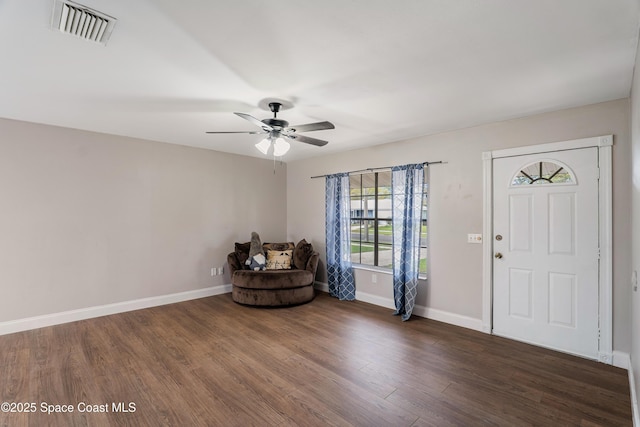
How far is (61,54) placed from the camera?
6.81 ft

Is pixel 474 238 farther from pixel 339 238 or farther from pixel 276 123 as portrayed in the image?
pixel 276 123

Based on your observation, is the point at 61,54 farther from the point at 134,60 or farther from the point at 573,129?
the point at 573,129

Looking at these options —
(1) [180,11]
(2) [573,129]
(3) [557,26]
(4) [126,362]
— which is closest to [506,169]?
(2) [573,129]

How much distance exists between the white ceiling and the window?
5.30ft

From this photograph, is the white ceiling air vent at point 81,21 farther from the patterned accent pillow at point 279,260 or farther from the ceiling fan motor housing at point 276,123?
the patterned accent pillow at point 279,260

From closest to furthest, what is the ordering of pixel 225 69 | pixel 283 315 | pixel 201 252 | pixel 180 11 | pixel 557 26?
pixel 180 11 → pixel 557 26 → pixel 225 69 → pixel 283 315 → pixel 201 252

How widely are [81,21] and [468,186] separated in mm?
3965

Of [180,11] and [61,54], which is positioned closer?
[180,11]

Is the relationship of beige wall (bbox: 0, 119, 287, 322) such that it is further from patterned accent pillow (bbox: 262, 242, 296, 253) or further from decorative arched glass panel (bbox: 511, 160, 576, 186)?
decorative arched glass panel (bbox: 511, 160, 576, 186)

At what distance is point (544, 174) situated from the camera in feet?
10.5

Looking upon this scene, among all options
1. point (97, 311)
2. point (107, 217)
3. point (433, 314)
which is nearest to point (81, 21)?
point (107, 217)

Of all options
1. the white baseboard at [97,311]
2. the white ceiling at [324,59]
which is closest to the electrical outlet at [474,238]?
the white ceiling at [324,59]

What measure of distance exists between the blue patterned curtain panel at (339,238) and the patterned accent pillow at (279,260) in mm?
723

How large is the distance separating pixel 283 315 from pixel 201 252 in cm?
193
